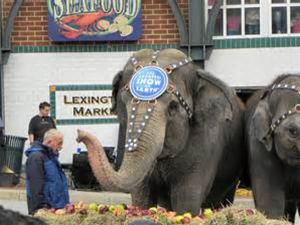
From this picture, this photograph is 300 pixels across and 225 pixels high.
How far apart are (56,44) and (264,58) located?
453 centimetres

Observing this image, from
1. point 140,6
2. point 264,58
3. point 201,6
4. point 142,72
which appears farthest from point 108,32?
point 142,72

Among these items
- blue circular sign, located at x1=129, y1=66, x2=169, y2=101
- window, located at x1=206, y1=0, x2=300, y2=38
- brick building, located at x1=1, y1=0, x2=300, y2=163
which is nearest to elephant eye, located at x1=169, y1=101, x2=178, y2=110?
Result: blue circular sign, located at x1=129, y1=66, x2=169, y2=101

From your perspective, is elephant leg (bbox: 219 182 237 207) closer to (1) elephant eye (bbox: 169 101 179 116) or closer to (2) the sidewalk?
(1) elephant eye (bbox: 169 101 179 116)

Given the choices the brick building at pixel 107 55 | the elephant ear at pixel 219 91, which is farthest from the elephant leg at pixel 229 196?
the brick building at pixel 107 55

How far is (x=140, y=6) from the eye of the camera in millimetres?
16953

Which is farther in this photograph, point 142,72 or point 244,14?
point 244,14

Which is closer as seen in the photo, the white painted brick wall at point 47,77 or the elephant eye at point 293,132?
the elephant eye at point 293,132

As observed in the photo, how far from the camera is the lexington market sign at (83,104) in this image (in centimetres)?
1716

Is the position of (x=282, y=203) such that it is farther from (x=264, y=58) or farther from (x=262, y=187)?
(x=264, y=58)

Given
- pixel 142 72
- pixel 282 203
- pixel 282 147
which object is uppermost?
pixel 142 72

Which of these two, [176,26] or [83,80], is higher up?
[176,26]

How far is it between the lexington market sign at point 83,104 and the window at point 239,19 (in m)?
2.82

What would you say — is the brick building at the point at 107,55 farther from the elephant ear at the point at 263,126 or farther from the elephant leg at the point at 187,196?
the elephant ear at the point at 263,126

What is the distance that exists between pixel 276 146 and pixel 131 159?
1.13 meters
